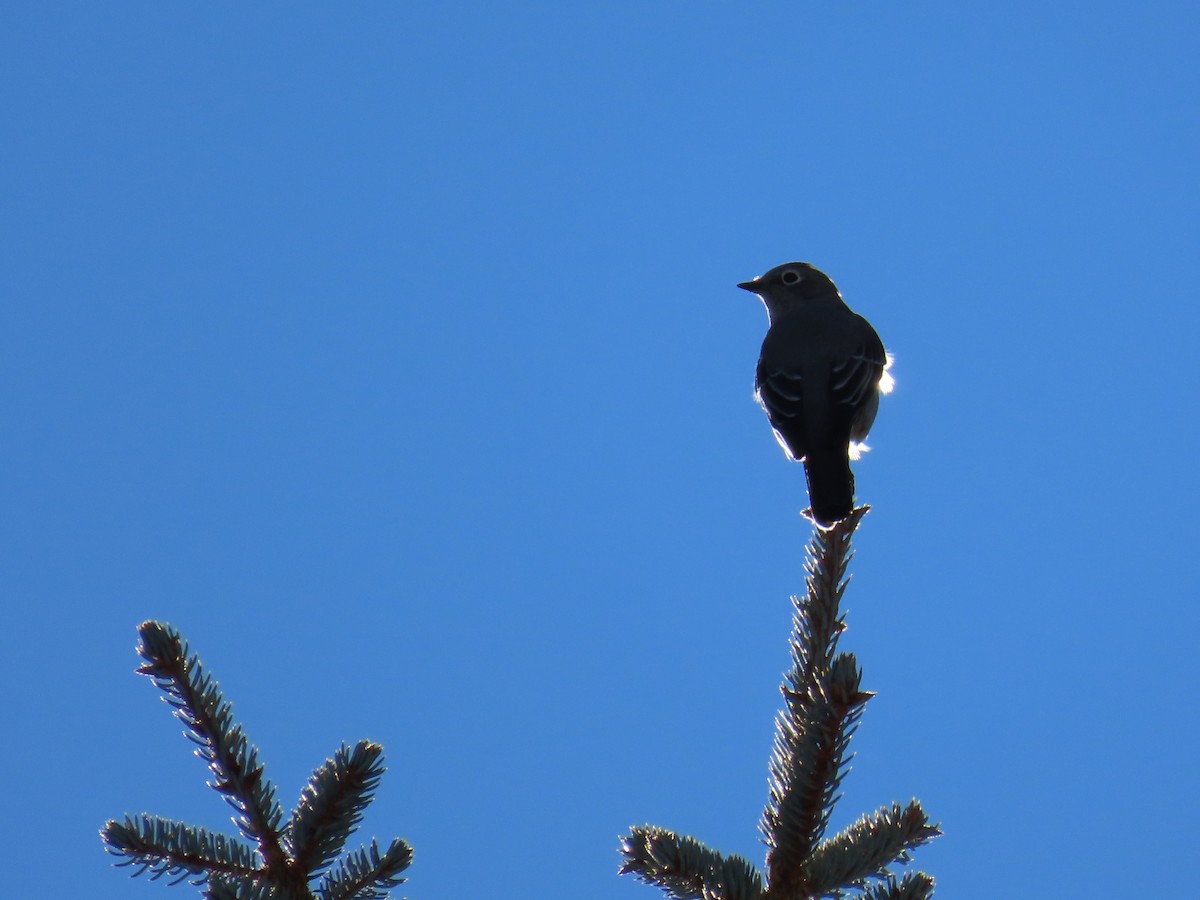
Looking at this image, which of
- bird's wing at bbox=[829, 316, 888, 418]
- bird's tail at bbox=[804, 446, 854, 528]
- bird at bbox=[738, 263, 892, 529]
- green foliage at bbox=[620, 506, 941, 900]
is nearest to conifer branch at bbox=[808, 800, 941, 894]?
green foliage at bbox=[620, 506, 941, 900]

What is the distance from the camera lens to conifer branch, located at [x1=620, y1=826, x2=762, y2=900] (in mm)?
3039

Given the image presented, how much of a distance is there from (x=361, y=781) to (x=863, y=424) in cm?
671

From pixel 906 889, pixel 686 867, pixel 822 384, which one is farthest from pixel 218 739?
pixel 822 384

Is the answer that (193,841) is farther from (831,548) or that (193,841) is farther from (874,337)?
(874,337)

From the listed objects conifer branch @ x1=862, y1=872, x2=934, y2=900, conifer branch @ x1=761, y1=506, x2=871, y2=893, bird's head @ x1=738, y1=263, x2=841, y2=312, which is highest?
bird's head @ x1=738, y1=263, x2=841, y2=312

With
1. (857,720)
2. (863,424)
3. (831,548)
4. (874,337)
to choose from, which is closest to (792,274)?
(874,337)

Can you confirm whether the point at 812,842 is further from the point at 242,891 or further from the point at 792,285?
the point at 792,285

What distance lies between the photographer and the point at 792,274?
1097cm

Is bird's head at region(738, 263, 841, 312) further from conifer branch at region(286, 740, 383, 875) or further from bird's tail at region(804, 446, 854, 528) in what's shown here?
conifer branch at region(286, 740, 383, 875)

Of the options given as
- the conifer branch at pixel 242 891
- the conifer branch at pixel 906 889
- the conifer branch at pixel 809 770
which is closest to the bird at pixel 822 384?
the conifer branch at pixel 809 770

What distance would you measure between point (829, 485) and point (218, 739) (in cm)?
425

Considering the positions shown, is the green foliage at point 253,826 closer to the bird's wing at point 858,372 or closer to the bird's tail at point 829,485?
the bird's tail at point 829,485

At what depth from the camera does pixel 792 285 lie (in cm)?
1100

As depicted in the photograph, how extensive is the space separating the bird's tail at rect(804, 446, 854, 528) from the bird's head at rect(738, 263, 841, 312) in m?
3.69
